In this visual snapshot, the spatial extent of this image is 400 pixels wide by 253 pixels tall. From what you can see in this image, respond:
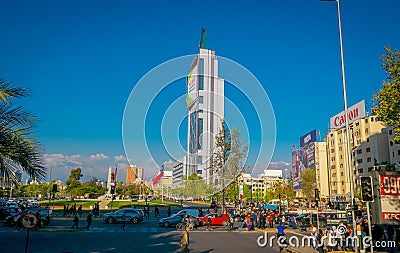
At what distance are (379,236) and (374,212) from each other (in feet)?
10.4

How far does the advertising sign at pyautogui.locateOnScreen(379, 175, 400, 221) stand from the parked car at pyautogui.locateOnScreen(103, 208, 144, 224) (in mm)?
26572

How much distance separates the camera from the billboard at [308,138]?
387ft

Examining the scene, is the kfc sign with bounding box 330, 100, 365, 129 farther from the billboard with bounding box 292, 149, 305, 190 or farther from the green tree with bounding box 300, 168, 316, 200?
the billboard with bounding box 292, 149, 305, 190

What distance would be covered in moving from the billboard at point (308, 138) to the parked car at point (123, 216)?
3544 inches

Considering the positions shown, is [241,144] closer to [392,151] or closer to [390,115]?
[390,115]

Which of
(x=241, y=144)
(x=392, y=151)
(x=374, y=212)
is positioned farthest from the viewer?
(x=392, y=151)

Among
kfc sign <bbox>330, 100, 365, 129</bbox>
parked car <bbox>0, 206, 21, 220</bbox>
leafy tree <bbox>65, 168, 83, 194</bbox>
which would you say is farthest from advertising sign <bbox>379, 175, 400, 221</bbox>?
leafy tree <bbox>65, 168, 83, 194</bbox>

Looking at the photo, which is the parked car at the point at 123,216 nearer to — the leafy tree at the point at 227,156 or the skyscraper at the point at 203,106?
the leafy tree at the point at 227,156

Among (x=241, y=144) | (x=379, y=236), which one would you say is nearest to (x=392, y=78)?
(x=379, y=236)

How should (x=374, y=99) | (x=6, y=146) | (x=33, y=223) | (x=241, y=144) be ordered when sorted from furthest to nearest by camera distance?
(x=241, y=144) → (x=374, y=99) → (x=33, y=223) → (x=6, y=146)

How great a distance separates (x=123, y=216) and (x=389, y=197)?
27.7 meters

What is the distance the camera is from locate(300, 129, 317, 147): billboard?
118 metres

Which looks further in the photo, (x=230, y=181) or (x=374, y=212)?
(x=230, y=181)

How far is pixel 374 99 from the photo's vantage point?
67.4 feet
